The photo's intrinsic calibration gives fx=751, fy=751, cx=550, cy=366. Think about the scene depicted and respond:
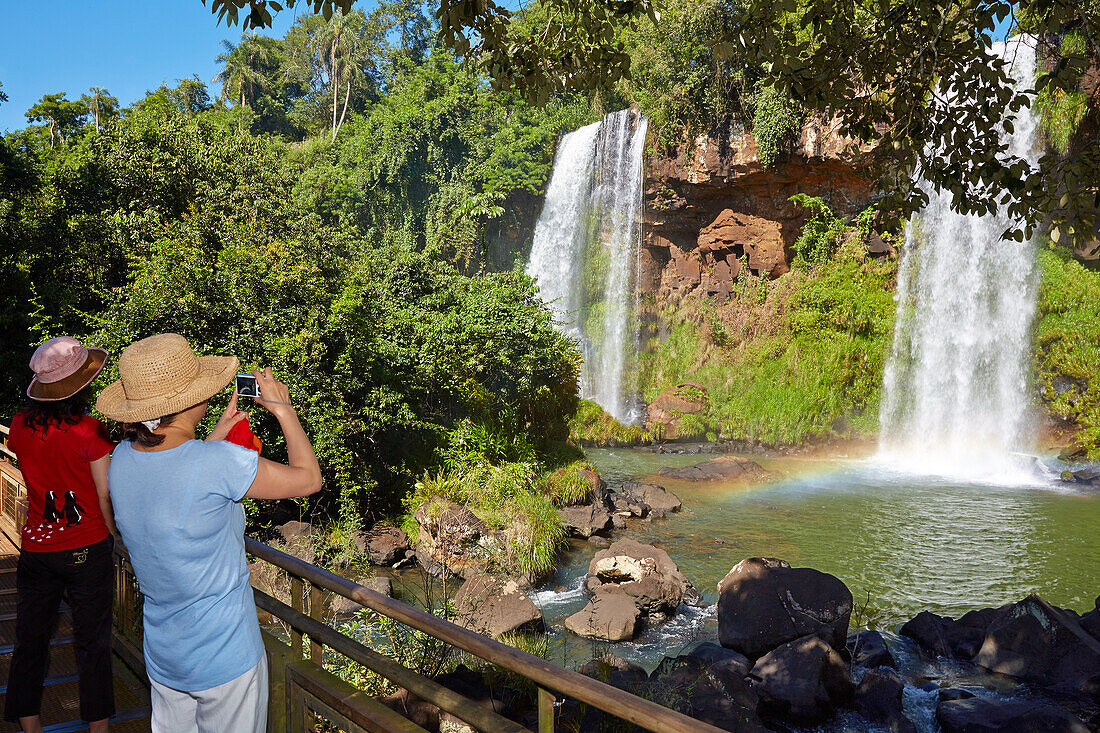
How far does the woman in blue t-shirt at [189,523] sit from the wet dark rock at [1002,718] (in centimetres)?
585

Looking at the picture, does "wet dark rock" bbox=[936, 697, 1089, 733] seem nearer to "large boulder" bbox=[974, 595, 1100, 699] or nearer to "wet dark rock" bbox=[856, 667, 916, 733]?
"wet dark rock" bbox=[856, 667, 916, 733]


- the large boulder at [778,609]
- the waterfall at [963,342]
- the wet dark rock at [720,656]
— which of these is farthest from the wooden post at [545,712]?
the waterfall at [963,342]

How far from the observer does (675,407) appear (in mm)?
23172

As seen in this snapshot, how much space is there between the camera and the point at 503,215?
2959 centimetres

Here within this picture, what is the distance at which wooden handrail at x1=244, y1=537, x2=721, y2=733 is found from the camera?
1.87 metres

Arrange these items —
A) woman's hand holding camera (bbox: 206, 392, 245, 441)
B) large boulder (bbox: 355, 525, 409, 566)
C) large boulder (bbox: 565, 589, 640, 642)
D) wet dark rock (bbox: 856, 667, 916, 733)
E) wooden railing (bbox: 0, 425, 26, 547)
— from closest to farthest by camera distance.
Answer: woman's hand holding camera (bbox: 206, 392, 245, 441)
wooden railing (bbox: 0, 425, 26, 547)
wet dark rock (bbox: 856, 667, 916, 733)
large boulder (bbox: 565, 589, 640, 642)
large boulder (bbox: 355, 525, 409, 566)

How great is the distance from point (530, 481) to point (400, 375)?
9.54 feet

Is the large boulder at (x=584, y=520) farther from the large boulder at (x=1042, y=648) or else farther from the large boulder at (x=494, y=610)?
the large boulder at (x=1042, y=648)

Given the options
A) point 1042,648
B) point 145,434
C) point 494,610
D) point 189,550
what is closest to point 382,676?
point 189,550

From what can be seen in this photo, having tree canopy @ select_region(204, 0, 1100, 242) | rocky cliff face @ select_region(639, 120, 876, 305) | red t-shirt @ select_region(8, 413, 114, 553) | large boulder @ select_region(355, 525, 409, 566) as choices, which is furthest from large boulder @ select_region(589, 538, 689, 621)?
rocky cliff face @ select_region(639, 120, 876, 305)

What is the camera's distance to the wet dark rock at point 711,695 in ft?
18.8

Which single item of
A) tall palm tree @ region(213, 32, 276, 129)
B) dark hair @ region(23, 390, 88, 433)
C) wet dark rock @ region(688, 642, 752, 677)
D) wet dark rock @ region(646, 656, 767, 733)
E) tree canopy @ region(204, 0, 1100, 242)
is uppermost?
tall palm tree @ region(213, 32, 276, 129)

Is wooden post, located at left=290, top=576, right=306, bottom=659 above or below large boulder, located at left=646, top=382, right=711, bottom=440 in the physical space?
above

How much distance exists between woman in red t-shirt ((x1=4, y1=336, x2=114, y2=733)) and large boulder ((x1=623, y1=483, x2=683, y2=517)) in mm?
11515
